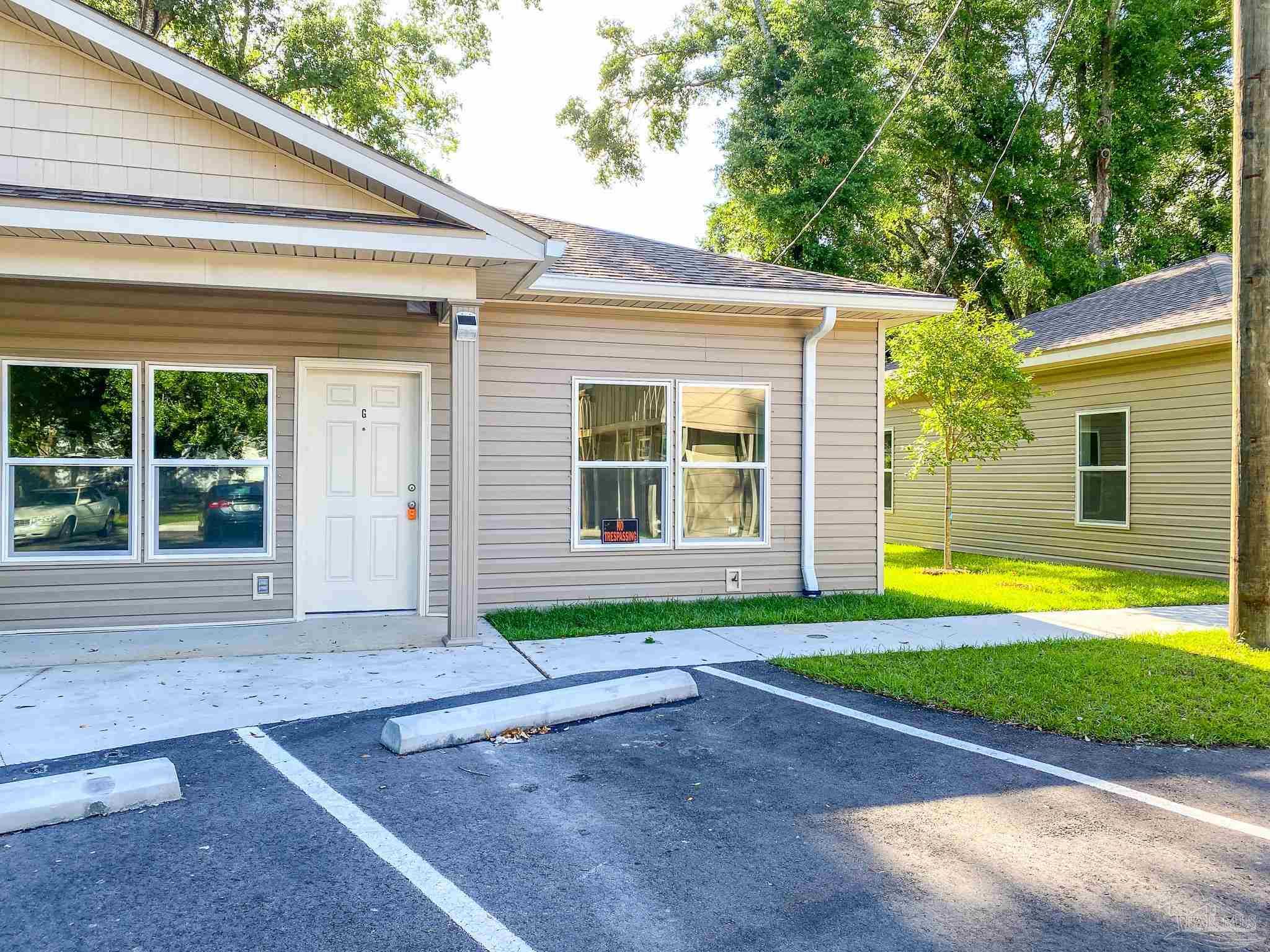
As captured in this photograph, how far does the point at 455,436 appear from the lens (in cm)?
693

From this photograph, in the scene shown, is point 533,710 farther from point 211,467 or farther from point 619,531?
point 211,467

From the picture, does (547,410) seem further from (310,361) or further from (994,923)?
(994,923)

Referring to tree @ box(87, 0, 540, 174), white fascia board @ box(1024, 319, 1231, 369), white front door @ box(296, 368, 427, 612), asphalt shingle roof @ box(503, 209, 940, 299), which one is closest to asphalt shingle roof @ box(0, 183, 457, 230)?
asphalt shingle roof @ box(503, 209, 940, 299)

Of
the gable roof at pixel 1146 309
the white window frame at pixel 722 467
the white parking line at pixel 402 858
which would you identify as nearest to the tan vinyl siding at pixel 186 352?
the white window frame at pixel 722 467

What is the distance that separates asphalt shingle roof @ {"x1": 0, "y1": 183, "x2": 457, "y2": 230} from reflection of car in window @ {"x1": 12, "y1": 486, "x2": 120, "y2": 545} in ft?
8.32

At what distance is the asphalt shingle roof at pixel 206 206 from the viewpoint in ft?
18.8

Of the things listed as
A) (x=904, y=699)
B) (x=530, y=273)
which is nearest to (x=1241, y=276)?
(x=904, y=699)

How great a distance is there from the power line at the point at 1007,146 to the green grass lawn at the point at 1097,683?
15.2 metres

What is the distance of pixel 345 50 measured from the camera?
1872 centimetres

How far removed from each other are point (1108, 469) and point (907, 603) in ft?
16.6

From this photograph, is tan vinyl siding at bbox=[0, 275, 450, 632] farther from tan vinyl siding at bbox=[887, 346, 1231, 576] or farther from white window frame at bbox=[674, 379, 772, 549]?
tan vinyl siding at bbox=[887, 346, 1231, 576]

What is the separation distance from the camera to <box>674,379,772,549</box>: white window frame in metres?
9.00

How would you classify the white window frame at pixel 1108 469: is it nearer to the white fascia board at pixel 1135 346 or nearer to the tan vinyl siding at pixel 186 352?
the white fascia board at pixel 1135 346

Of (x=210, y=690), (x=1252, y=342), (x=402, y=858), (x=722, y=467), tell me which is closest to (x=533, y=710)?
(x=402, y=858)
